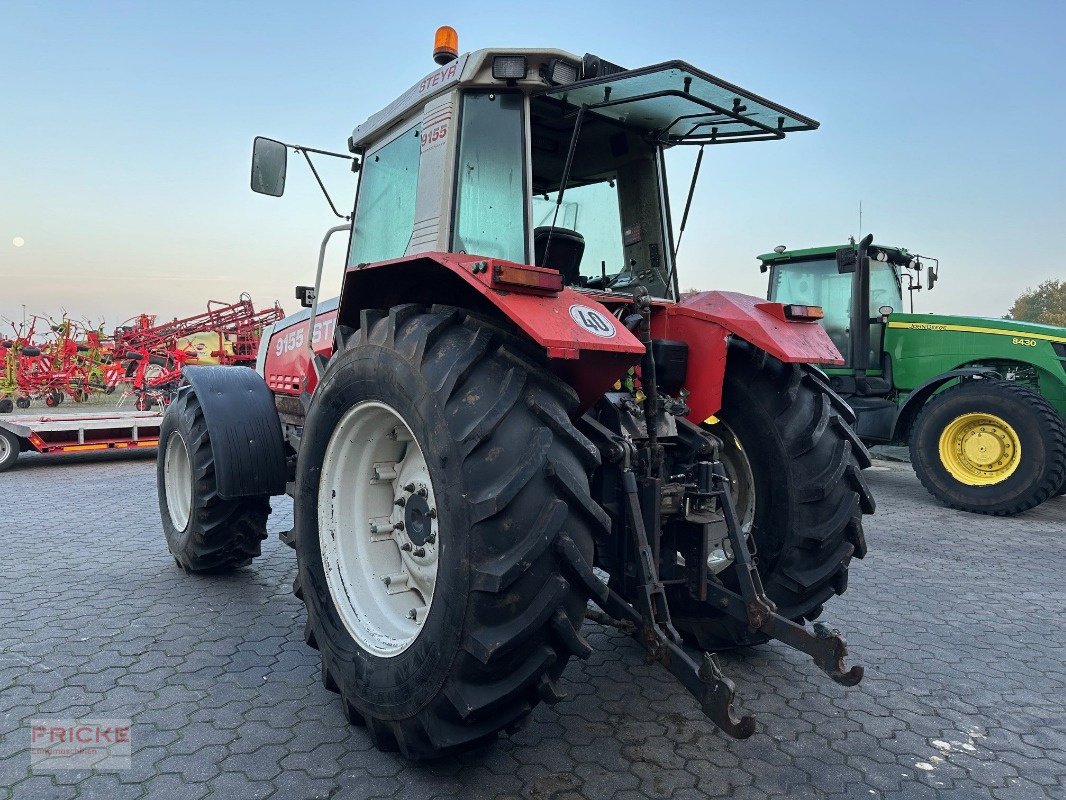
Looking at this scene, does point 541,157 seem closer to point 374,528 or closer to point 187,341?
point 374,528

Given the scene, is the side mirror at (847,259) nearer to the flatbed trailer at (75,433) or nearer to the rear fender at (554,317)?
the rear fender at (554,317)

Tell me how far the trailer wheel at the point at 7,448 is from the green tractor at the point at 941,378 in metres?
9.59

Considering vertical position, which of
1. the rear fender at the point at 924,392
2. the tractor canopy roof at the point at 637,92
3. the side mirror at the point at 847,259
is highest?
the side mirror at the point at 847,259

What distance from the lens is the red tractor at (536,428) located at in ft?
6.69

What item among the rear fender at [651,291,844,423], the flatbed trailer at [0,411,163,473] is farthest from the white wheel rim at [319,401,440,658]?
the flatbed trailer at [0,411,163,473]

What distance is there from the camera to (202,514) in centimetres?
415

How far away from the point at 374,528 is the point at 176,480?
2.56m

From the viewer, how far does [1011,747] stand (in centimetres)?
263

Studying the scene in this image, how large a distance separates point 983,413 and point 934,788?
20.4 ft

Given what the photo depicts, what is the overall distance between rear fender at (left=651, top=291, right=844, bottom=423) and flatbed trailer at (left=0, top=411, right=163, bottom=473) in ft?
27.6

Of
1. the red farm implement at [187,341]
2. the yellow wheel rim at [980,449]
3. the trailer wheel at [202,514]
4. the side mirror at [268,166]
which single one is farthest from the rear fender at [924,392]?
the red farm implement at [187,341]

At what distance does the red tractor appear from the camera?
2039 millimetres

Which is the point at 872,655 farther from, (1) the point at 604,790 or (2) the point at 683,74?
(2) the point at 683,74

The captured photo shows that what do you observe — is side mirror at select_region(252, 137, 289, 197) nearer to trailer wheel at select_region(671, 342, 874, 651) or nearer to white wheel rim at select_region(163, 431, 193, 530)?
white wheel rim at select_region(163, 431, 193, 530)
